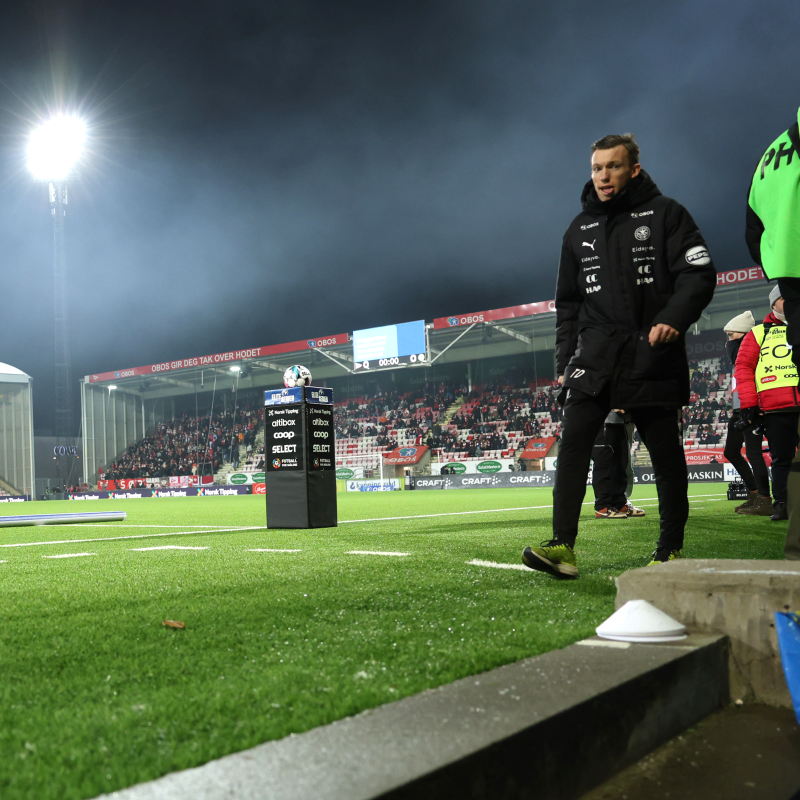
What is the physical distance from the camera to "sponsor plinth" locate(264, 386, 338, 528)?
7.07m

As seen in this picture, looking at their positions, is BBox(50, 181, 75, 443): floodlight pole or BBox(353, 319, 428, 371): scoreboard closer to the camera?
BBox(353, 319, 428, 371): scoreboard

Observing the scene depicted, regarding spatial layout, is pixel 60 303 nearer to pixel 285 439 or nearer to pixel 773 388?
pixel 285 439

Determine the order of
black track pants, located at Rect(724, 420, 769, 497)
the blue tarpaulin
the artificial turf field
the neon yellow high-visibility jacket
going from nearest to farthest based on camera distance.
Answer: the artificial turf field, the blue tarpaulin, the neon yellow high-visibility jacket, black track pants, located at Rect(724, 420, 769, 497)

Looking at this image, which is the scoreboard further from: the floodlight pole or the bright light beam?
the bright light beam

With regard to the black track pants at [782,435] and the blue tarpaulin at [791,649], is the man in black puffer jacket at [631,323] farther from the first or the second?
the black track pants at [782,435]

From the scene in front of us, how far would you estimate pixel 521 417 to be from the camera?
36.5 metres

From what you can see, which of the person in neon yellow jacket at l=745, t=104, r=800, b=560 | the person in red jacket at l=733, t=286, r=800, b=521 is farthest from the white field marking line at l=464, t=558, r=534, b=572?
the person in red jacket at l=733, t=286, r=800, b=521

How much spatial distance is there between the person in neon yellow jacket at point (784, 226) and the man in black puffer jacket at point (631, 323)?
18.5 inches

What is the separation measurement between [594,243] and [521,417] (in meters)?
33.6

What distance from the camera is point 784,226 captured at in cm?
250

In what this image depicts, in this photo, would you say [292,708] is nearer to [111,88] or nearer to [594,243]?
[594,243]

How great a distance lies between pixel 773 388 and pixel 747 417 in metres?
0.46

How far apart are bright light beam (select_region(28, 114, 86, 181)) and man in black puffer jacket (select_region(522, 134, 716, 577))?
4595 centimetres

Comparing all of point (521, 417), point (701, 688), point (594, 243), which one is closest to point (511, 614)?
point (701, 688)
